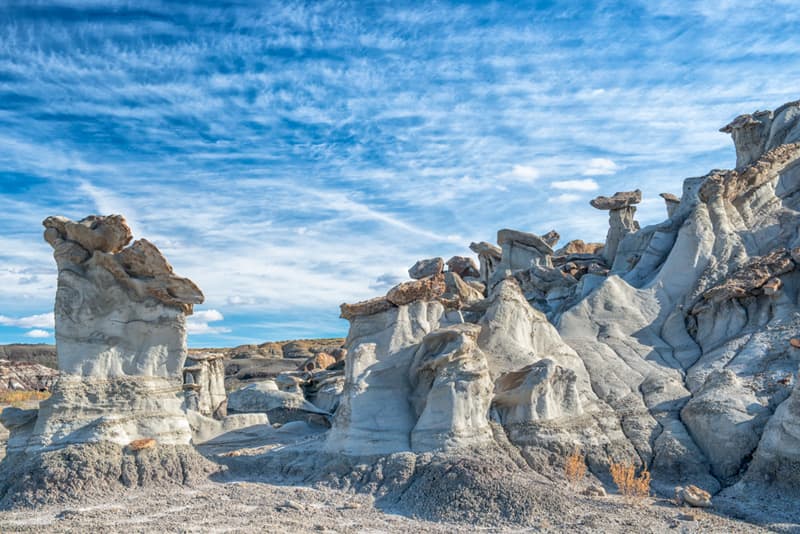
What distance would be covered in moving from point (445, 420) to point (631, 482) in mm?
3082

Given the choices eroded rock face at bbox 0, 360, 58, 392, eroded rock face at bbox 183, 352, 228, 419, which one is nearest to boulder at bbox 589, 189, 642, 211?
eroded rock face at bbox 183, 352, 228, 419

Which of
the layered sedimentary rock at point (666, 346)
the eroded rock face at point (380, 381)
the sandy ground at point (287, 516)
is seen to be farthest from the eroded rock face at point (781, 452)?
the eroded rock face at point (380, 381)

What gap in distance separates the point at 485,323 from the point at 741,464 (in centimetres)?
534

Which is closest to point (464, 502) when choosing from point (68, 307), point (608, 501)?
point (608, 501)

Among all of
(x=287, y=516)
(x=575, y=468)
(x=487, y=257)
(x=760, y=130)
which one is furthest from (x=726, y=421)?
(x=487, y=257)

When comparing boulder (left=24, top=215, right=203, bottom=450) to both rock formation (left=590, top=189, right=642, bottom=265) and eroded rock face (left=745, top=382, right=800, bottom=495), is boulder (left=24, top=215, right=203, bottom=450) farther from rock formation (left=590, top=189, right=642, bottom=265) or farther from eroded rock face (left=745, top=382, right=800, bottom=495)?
rock formation (left=590, top=189, right=642, bottom=265)

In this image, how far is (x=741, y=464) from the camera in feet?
41.1

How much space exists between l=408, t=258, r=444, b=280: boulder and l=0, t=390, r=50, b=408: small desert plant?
1541 centimetres

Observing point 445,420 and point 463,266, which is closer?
point 445,420

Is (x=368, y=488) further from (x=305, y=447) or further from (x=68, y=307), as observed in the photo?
(x=68, y=307)

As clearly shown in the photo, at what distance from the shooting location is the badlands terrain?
11.1 metres

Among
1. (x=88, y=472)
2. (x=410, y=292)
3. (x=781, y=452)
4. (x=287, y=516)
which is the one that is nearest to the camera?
(x=287, y=516)

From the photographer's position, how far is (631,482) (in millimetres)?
11828

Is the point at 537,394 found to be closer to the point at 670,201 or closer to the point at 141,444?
the point at 141,444
